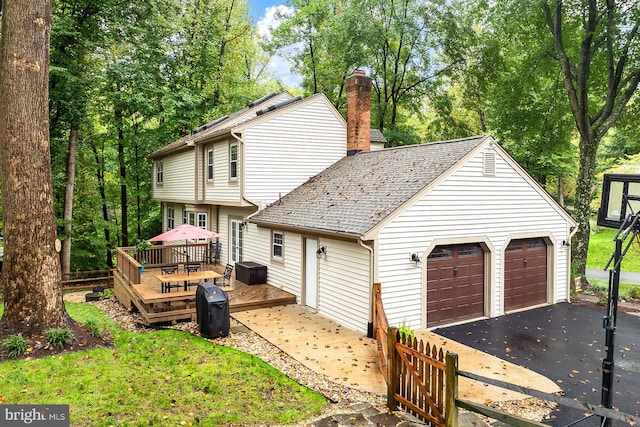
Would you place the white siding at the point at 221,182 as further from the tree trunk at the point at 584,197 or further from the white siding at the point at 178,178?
the tree trunk at the point at 584,197

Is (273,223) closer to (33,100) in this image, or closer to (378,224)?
(378,224)

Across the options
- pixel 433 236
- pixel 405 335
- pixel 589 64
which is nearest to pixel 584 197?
pixel 589 64

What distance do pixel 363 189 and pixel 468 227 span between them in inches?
123

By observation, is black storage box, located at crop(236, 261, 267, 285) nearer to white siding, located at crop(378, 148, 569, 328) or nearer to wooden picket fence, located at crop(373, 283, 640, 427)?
white siding, located at crop(378, 148, 569, 328)

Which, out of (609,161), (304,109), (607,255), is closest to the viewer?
(304,109)

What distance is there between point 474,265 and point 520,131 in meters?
12.4

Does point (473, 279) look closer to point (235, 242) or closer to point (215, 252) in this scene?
point (235, 242)

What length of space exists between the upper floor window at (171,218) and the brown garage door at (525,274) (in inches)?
675

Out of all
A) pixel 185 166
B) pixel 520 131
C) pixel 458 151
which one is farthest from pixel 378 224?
pixel 520 131

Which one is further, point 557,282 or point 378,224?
point 557,282

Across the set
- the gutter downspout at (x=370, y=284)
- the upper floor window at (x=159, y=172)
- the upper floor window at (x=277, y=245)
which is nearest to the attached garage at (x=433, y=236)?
the gutter downspout at (x=370, y=284)

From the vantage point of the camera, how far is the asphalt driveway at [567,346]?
7000 millimetres

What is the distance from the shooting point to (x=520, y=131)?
2100cm

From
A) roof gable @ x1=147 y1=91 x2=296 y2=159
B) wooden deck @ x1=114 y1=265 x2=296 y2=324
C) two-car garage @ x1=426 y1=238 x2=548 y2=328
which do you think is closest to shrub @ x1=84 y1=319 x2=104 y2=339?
wooden deck @ x1=114 y1=265 x2=296 y2=324
